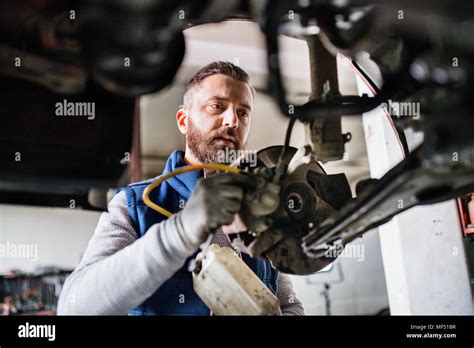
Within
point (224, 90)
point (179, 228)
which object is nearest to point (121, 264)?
point (179, 228)

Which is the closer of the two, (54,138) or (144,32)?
(144,32)

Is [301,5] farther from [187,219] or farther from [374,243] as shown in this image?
[374,243]

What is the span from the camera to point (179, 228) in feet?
2.57

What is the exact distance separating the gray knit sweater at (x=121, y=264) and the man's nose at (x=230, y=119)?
8.8 inches

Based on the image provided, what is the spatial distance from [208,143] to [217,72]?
0.17 metres

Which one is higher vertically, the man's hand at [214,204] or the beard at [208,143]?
the beard at [208,143]

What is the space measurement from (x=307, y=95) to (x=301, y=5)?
22 cm

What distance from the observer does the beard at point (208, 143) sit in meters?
0.97

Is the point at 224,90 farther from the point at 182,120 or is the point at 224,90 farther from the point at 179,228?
the point at 179,228

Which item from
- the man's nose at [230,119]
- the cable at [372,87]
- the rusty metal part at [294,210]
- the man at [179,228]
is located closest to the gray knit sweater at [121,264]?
the man at [179,228]

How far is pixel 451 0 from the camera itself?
521mm

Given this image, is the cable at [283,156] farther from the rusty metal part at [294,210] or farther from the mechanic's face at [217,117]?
the mechanic's face at [217,117]
